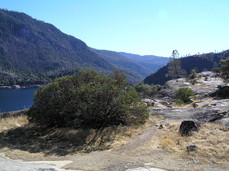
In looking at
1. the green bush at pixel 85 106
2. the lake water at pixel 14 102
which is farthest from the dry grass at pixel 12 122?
the lake water at pixel 14 102

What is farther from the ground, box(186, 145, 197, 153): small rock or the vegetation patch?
box(186, 145, 197, 153): small rock

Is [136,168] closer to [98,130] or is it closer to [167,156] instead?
[167,156]

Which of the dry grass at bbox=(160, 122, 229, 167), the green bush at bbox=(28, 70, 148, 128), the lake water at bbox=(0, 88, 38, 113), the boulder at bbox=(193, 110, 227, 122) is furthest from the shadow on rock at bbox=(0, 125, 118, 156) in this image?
the lake water at bbox=(0, 88, 38, 113)

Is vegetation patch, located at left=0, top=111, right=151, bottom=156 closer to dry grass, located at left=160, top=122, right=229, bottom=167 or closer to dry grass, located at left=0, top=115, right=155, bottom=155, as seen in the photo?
dry grass, located at left=0, top=115, right=155, bottom=155

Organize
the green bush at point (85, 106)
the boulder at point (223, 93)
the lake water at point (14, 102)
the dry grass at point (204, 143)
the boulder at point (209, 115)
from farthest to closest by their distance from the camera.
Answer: the lake water at point (14, 102), the boulder at point (223, 93), the boulder at point (209, 115), the green bush at point (85, 106), the dry grass at point (204, 143)

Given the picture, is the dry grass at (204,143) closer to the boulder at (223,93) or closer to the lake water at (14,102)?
the boulder at (223,93)

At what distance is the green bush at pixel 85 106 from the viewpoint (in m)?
18.8

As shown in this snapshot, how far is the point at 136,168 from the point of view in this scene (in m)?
10.1

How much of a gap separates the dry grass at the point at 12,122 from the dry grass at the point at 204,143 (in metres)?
14.0

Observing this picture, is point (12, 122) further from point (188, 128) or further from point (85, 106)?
point (188, 128)

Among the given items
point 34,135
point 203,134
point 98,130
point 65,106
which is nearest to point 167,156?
point 203,134

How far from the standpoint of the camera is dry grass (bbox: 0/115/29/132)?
21328 mm

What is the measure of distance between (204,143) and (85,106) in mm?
9001

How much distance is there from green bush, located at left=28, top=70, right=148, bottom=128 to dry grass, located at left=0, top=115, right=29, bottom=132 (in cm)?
271
